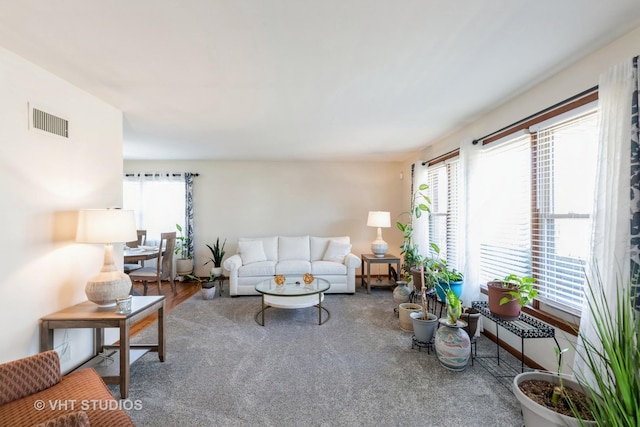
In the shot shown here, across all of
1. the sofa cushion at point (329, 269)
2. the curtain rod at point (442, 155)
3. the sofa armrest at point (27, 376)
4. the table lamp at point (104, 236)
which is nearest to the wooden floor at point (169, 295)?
the table lamp at point (104, 236)

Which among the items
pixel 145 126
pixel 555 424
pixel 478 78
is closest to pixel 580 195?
pixel 478 78

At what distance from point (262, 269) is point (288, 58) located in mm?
3407

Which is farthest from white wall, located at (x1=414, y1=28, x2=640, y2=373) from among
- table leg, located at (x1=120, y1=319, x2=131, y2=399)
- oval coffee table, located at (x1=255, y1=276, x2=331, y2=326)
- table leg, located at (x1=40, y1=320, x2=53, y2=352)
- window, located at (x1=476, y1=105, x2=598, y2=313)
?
table leg, located at (x1=40, y1=320, x2=53, y2=352)

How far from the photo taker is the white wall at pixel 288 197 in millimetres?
5738

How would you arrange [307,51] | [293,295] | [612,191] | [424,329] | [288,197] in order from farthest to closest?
[288,197], [293,295], [424,329], [307,51], [612,191]

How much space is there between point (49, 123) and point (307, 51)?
2050 mm

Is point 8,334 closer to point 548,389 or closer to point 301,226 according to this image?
point 548,389

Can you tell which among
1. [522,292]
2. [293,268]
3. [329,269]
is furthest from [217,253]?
[522,292]

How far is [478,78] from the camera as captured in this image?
7.35 ft

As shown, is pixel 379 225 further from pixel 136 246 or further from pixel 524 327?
pixel 136 246

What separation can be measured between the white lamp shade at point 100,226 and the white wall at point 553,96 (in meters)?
2.88

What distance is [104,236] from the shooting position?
6.97 feet

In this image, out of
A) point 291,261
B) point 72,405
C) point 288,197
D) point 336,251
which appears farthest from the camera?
point 288,197

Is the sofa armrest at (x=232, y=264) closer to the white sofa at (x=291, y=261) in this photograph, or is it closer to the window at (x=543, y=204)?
the white sofa at (x=291, y=261)
